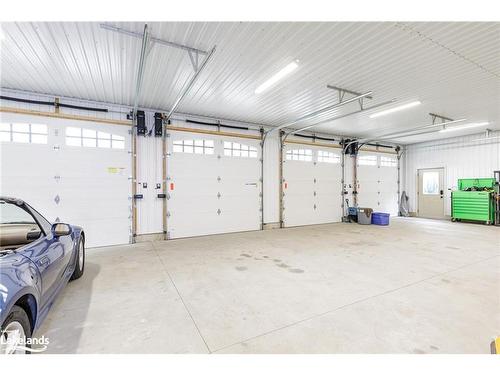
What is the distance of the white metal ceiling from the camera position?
3117 mm

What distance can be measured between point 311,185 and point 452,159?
6.36 m

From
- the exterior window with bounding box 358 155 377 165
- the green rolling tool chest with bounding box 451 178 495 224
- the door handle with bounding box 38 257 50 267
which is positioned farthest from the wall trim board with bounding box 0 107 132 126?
the green rolling tool chest with bounding box 451 178 495 224

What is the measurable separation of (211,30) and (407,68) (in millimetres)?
3405

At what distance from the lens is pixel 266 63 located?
392 centimetres

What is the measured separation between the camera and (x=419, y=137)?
9.78 m

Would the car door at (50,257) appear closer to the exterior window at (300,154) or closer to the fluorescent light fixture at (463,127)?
the exterior window at (300,154)

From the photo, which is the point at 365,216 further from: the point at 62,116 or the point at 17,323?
the point at 62,116

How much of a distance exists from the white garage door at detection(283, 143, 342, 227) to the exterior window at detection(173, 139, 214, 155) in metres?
2.65

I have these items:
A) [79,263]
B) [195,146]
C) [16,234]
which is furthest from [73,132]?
[16,234]

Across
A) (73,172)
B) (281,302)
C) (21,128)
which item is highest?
(21,128)

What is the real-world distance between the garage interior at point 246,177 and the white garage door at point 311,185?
0.21 ft

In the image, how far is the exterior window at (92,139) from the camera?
17.5 feet

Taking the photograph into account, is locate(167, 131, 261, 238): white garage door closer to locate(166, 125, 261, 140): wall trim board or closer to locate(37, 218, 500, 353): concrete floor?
locate(166, 125, 261, 140): wall trim board

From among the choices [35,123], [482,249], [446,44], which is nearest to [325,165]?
[482,249]
